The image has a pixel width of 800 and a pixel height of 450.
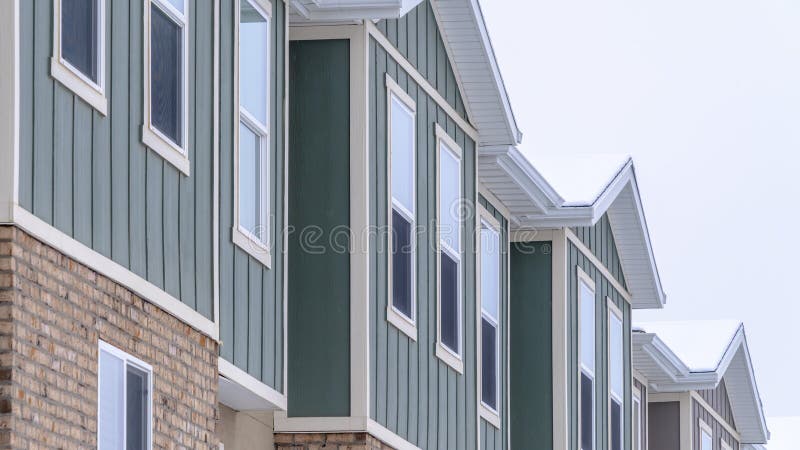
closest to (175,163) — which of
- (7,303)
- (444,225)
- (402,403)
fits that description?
(7,303)

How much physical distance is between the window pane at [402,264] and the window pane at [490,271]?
11.0 ft

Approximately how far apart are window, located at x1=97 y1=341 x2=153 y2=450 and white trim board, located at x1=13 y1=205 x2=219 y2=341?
0.40m

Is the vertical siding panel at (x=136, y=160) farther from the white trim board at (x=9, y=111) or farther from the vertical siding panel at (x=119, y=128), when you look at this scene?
the white trim board at (x=9, y=111)

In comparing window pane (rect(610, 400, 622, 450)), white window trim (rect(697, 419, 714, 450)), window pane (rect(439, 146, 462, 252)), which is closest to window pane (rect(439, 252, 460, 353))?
window pane (rect(439, 146, 462, 252))

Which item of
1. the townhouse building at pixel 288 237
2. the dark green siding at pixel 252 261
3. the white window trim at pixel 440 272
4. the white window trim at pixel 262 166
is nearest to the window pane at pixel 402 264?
the townhouse building at pixel 288 237

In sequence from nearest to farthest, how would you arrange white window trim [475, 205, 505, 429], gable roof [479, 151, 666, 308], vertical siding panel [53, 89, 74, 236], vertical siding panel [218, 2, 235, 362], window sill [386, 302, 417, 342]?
1. vertical siding panel [53, 89, 74, 236]
2. vertical siding panel [218, 2, 235, 362]
3. window sill [386, 302, 417, 342]
4. white window trim [475, 205, 505, 429]
5. gable roof [479, 151, 666, 308]

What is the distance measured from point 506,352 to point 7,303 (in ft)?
37.4

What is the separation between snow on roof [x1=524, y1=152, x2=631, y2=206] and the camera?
20.9 m

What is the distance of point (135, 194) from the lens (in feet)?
34.2

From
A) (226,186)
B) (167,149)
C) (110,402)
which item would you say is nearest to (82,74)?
(167,149)

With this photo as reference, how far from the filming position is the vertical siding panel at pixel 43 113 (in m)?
9.15

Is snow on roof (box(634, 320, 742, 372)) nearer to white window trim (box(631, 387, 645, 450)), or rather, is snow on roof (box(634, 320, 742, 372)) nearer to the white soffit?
white window trim (box(631, 387, 645, 450))

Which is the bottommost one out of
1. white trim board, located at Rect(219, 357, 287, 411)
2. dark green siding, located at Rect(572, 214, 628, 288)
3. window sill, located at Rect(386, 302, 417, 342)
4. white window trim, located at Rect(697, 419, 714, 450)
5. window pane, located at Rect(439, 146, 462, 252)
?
white trim board, located at Rect(219, 357, 287, 411)

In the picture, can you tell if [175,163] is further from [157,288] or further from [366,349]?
[366,349]
